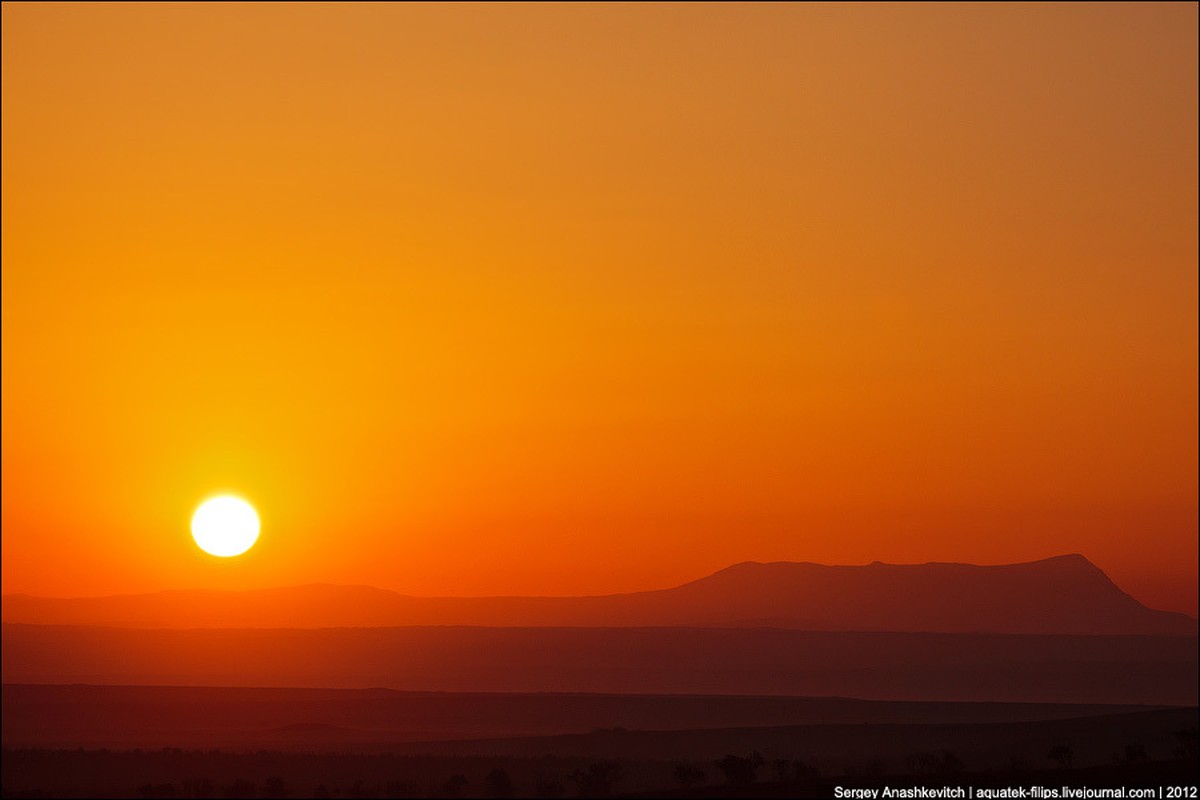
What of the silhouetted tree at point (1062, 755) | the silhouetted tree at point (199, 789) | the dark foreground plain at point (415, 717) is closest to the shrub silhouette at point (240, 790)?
the silhouetted tree at point (199, 789)

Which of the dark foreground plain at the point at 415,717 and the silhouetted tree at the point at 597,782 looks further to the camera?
the dark foreground plain at the point at 415,717

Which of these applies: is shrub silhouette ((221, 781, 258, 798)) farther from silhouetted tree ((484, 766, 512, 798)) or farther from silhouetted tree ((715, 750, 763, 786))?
silhouetted tree ((715, 750, 763, 786))

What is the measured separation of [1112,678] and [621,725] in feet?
262

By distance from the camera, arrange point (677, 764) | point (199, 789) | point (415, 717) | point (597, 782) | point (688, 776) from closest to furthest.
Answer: point (199, 789), point (597, 782), point (688, 776), point (677, 764), point (415, 717)

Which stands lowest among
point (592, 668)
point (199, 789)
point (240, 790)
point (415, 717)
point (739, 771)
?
point (199, 789)

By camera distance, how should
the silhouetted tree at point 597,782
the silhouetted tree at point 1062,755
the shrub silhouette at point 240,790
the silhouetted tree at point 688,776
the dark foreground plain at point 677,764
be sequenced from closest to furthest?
the dark foreground plain at point 677,764
the silhouetted tree at point 597,782
the shrub silhouette at point 240,790
the silhouetted tree at point 688,776
the silhouetted tree at point 1062,755

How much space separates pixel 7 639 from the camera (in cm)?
19538

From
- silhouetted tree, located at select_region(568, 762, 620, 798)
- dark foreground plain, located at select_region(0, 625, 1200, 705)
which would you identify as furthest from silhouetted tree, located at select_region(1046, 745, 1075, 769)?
dark foreground plain, located at select_region(0, 625, 1200, 705)

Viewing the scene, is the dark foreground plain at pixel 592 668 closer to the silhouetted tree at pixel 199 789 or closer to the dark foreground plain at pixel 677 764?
the dark foreground plain at pixel 677 764

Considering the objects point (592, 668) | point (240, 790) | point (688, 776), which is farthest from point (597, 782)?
point (592, 668)

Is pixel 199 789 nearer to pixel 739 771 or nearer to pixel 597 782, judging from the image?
pixel 597 782

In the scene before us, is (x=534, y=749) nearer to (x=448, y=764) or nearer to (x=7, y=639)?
(x=448, y=764)

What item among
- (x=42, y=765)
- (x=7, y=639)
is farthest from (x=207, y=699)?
(x=7, y=639)

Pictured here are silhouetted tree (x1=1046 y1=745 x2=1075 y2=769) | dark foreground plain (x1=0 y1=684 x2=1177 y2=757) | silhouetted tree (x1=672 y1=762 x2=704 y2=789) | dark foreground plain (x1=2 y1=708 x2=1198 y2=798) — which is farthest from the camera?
dark foreground plain (x1=0 y1=684 x2=1177 y2=757)
